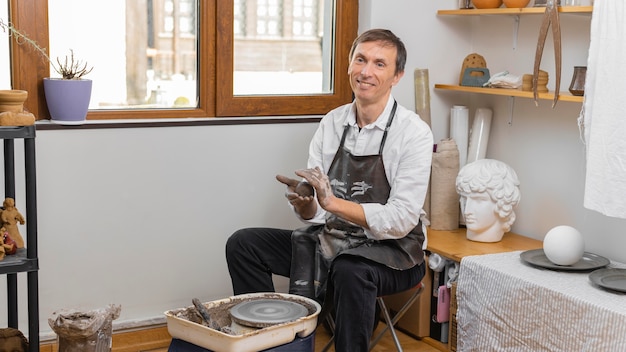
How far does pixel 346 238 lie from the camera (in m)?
3.27

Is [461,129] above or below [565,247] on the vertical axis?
above

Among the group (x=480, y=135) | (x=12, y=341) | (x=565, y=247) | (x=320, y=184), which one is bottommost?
(x=12, y=341)

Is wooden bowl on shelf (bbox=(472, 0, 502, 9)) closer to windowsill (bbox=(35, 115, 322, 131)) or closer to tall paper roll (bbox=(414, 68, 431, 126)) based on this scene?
tall paper roll (bbox=(414, 68, 431, 126))

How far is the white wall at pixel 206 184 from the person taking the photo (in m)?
3.50

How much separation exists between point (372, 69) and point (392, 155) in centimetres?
34

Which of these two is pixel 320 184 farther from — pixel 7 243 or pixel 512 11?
pixel 512 11

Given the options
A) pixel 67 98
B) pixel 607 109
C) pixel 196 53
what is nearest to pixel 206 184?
pixel 196 53

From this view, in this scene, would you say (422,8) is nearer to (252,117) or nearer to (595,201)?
(252,117)

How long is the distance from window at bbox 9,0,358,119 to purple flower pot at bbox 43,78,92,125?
3.5 inches

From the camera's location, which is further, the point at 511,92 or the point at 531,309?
the point at 511,92

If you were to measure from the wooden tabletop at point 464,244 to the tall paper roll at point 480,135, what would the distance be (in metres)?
0.38

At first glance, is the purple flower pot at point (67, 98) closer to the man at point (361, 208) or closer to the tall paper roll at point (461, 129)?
the man at point (361, 208)

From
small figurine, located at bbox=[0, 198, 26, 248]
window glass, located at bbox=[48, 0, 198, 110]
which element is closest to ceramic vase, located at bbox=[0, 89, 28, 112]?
small figurine, located at bbox=[0, 198, 26, 248]

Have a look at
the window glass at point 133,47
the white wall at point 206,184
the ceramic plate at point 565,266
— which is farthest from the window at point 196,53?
A: the ceramic plate at point 565,266
